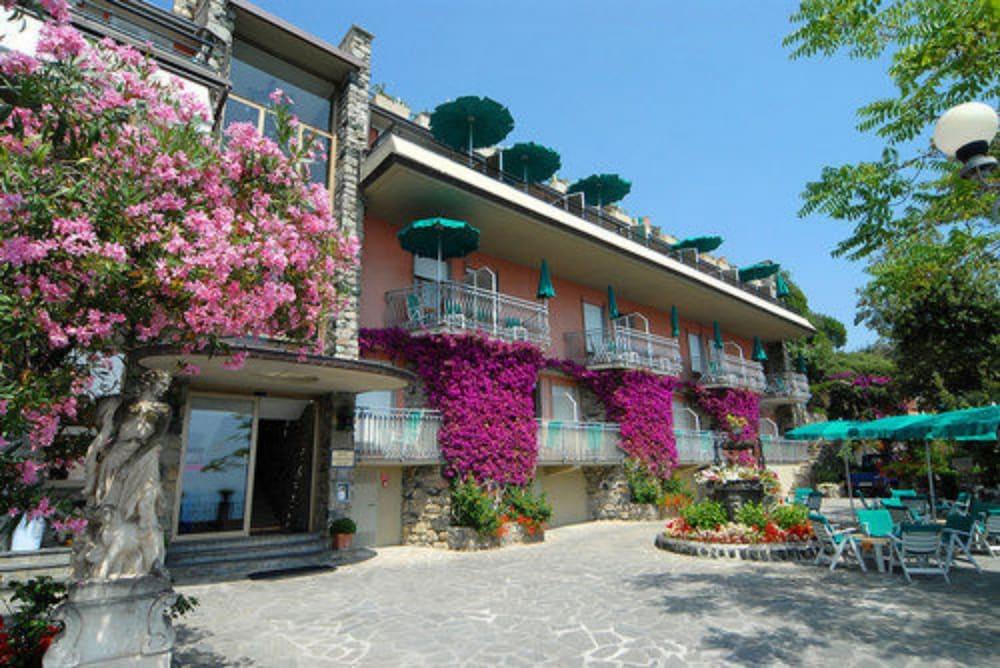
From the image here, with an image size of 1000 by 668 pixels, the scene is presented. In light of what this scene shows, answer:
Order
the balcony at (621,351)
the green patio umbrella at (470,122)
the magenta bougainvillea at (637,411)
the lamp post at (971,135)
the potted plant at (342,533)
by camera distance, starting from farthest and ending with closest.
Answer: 1. the balcony at (621,351)
2. the magenta bougainvillea at (637,411)
3. the green patio umbrella at (470,122)
4. the potted plant at (342,533)
5. the lamp post at (971,135)

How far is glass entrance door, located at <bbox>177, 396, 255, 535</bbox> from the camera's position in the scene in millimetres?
10148

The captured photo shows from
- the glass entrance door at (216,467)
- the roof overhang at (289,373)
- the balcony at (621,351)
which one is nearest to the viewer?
the roof overhang at (289,373)

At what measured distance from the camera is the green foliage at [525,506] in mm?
12516

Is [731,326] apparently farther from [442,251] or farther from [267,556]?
[267,556]

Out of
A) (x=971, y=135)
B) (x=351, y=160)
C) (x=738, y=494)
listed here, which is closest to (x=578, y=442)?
(x=738, y=494)

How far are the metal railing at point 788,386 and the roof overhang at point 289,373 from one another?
20.6 metres

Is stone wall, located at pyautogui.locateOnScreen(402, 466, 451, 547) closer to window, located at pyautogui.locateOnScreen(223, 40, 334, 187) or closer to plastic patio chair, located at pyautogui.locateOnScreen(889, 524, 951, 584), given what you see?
window, located at pyautogui.locateOnScreen(223, 40, 334, 187)

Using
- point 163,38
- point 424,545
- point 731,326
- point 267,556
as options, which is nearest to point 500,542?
point 424,545

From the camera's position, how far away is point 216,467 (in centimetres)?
1052

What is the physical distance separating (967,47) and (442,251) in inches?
405

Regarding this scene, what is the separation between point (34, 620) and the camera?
4191 millimetres

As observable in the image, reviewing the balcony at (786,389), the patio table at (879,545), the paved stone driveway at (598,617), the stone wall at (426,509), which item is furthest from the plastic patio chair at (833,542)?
the balcony at (786,389)

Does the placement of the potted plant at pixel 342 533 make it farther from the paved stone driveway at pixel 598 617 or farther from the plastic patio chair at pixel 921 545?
the plastic patio chair at pixel 921 545

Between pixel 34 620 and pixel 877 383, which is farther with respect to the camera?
pixel 877 383
